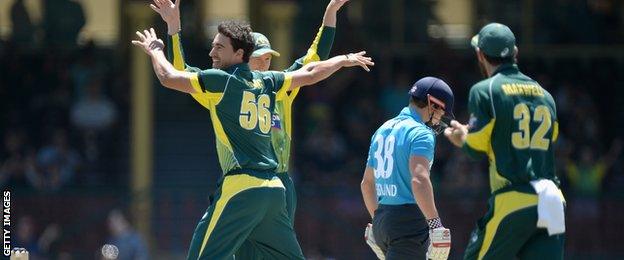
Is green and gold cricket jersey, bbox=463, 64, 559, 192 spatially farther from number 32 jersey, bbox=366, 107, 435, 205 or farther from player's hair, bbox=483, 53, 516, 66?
number 32 jersey, bbox=366, 107, 435, 205

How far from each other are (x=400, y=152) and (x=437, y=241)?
0.63 m

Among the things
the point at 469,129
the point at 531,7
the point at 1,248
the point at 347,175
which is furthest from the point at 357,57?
the point at 531,7

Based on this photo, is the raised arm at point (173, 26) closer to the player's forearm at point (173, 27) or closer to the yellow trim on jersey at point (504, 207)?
the player's forearm at point (173, 27)

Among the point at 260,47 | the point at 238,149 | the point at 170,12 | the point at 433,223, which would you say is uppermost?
the point at 170,12

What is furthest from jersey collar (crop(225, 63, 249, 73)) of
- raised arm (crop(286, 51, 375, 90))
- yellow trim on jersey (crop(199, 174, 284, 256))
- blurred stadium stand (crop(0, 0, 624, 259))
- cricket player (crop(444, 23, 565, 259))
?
blurred stadium stand (crop(0, 0, 624, 259))

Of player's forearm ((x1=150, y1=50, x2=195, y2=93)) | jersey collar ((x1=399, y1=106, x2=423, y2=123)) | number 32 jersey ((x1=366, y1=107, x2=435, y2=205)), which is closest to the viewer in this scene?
player's forearm ((x1=150, y1=50, x2=195, y2=93))

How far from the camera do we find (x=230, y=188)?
8.40m

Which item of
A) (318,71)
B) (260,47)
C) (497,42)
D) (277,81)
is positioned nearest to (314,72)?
(318,71)

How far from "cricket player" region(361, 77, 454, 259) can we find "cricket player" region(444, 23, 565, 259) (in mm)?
790

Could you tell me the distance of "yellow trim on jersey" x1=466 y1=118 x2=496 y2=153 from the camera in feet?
25.3

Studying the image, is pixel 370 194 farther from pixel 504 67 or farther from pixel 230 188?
pixel 504 67

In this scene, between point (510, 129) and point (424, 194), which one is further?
point (424, 194)

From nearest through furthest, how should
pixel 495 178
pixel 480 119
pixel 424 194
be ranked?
pixel 480 119, pixel 495 178, pixel 424 194

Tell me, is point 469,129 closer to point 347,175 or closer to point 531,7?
point 347,175
